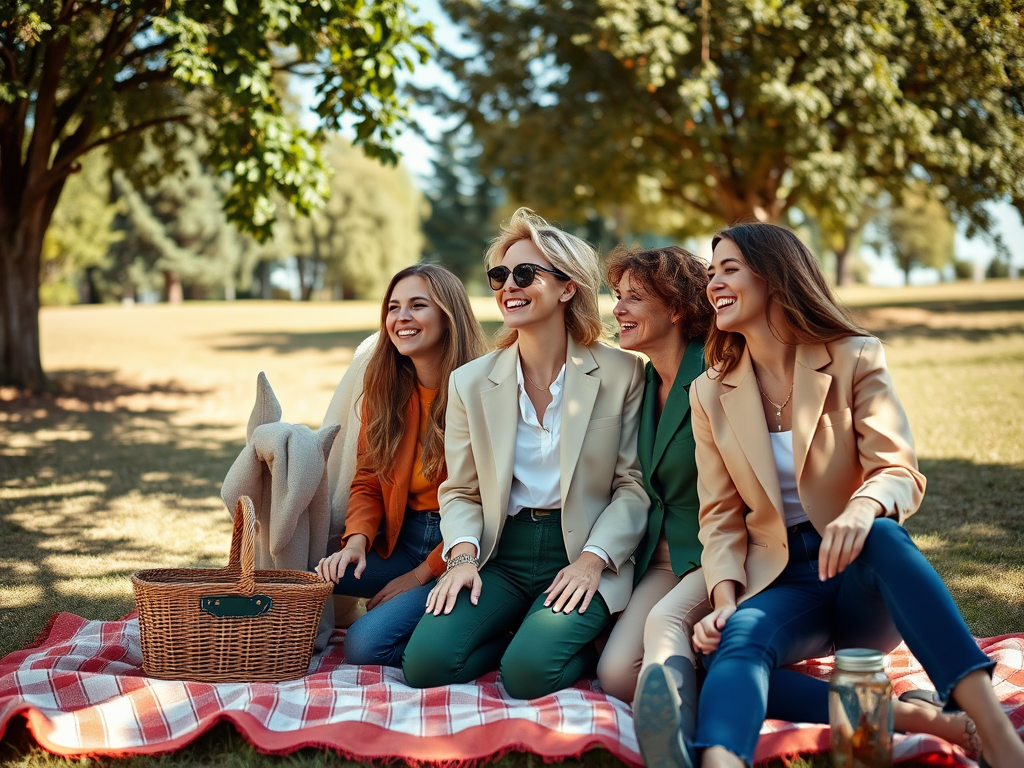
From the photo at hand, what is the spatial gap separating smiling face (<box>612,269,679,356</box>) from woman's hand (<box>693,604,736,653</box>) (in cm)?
122

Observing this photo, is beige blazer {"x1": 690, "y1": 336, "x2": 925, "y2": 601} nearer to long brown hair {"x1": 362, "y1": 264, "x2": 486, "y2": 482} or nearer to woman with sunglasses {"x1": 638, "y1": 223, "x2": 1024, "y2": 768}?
woman with sunglasses {"x1": 638, "y1": 223, "x2": 1024, "y2": 768}

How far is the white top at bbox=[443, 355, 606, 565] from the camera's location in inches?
153

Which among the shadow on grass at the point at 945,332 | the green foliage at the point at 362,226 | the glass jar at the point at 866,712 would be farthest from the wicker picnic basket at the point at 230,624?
the green foliage at the point at 362,226

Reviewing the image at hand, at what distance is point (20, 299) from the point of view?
12.8 m

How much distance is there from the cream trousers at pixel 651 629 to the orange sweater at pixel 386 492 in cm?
122

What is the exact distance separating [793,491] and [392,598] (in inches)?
73.0

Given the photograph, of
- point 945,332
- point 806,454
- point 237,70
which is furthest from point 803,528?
point 945,332

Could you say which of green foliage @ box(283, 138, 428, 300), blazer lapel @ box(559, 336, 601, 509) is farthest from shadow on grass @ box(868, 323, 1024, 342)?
green foliage @ box(283, 138, 428, 300)

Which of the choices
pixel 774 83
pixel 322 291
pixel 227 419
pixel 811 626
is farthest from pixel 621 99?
pixel 322 291

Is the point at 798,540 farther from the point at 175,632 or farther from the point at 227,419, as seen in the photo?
the point at 227,419

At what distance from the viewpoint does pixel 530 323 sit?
13.0 feet

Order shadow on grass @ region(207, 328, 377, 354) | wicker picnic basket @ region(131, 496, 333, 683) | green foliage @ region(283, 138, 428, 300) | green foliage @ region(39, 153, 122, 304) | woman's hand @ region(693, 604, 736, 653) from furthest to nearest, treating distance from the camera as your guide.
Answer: green foliage @ region(283, 138, 428, 300)
green foliage @ region(39, 153, 122, 304)
shadow on grass @ region(207, 328, 377, 354)
wicker picnic basket @ region(131, 496, 333, 683)
woman's hand @ region(693, 604, 736, 653)

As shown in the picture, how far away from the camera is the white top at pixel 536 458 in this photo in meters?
3.88

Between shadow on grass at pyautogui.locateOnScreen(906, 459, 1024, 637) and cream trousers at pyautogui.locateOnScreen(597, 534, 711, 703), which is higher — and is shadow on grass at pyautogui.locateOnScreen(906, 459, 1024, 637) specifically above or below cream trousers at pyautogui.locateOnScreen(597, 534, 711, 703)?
below
